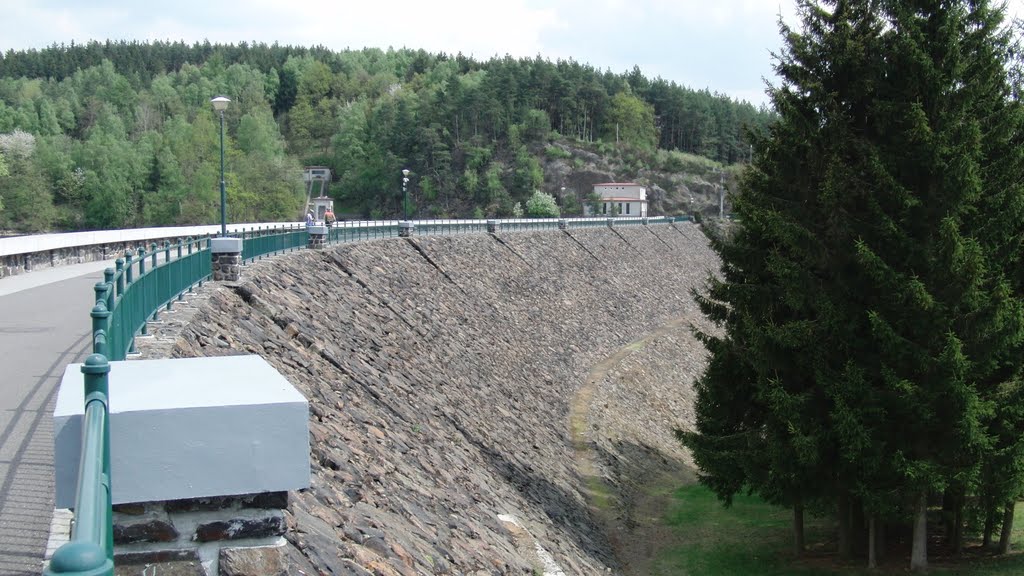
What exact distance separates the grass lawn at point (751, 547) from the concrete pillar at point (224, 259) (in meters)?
10.2

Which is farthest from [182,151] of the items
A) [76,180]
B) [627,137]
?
[627,137]

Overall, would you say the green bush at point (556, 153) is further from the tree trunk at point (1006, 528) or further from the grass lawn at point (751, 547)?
the tree trunk at point (1006, 528)

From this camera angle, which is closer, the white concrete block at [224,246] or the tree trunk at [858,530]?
the white concrete block at [224,246]

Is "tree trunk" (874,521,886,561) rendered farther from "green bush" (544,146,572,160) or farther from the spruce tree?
"green bush" (544,146,572,160)

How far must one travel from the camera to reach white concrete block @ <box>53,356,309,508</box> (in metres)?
3.56

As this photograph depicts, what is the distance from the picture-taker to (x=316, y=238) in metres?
28.0

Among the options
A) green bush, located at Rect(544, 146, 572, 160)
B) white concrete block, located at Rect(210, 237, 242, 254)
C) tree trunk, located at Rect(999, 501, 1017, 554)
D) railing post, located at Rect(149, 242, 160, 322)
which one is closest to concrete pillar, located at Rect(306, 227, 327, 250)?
white concrete block, located at Rect(210, 237, 242, 254)

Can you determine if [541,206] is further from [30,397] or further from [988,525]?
[30,397]

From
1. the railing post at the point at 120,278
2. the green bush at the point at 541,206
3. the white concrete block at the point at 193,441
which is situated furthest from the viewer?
the green bush at the point at 541,206

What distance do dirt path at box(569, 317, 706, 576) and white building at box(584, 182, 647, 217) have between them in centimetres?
6561

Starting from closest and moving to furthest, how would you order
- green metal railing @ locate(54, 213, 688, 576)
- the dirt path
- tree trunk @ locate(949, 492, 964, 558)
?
1. green metal railing @ locate(54, 213, 688, 576)
2. tree trunk @ locate(949, 492, 964, 558)
3. the dirt path

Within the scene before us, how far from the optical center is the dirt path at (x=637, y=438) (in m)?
19.6

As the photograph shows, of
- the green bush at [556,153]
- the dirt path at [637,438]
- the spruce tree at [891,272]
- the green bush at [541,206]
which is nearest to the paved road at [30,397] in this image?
the dirt path at [637,438]

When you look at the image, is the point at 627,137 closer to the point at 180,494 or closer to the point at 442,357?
the point at 442,357
